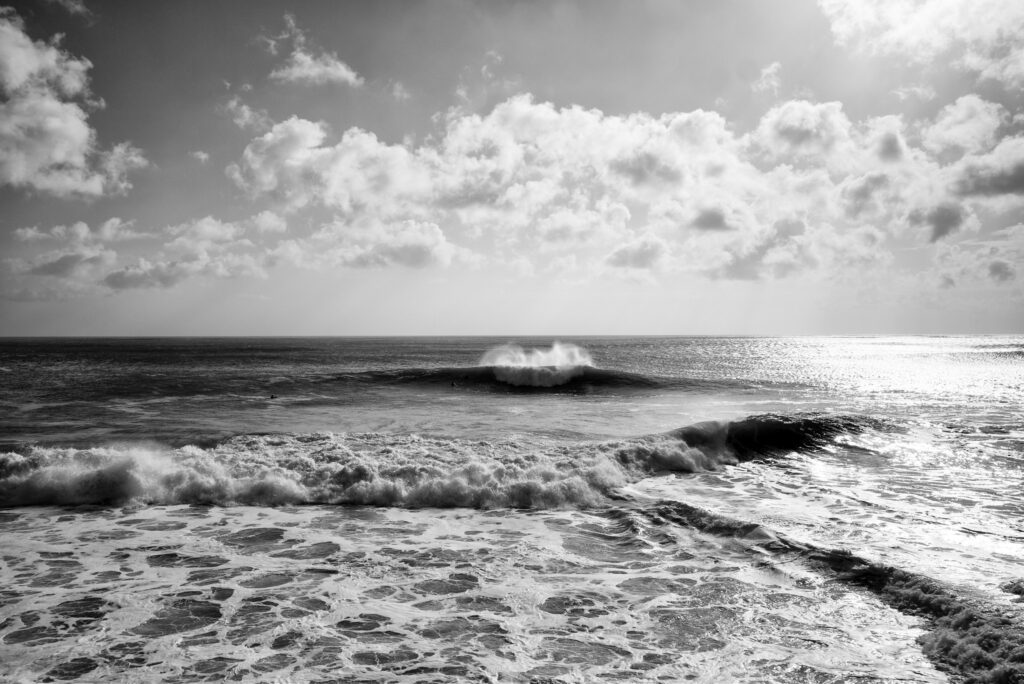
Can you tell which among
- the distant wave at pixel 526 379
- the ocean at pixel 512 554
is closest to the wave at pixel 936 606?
the ocean at pixel 512 554

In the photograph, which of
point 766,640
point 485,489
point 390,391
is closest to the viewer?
point 766,640

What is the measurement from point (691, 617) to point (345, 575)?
167 inches

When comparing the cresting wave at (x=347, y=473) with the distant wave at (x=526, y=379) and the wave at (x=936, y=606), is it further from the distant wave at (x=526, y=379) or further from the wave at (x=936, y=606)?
the distant wave at (x=526, y=379)

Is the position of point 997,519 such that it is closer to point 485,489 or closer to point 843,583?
point 843,583

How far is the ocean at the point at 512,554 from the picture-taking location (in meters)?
5.02

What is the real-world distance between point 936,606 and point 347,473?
9.67 m

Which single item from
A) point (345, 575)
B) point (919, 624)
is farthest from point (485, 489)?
Answer: point (919, 624)

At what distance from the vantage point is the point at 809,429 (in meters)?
17.2

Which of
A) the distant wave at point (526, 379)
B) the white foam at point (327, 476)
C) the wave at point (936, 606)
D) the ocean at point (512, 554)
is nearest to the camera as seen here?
the wave at point (936, 606)

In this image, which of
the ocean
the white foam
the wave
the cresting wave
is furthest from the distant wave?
the wave

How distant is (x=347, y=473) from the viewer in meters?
11.2

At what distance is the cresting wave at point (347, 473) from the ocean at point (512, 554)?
0.18 ft

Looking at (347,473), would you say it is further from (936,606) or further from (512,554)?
(936,606)

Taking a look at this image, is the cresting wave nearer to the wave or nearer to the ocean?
the ocean
